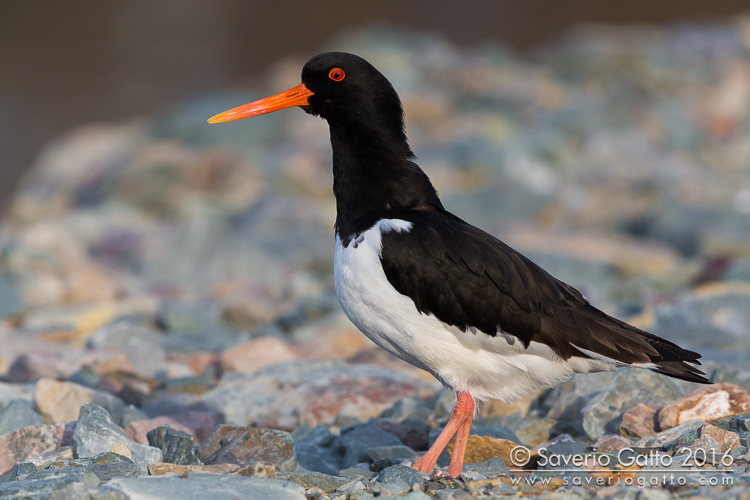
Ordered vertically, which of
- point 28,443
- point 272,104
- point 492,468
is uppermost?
point 272,104

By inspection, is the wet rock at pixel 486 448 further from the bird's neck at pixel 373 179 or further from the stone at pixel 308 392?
the bird's neck at pixel 373 179

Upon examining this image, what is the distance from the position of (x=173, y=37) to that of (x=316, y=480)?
26.7 metres

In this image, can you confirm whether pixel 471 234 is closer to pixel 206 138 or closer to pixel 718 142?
pixel 206 138

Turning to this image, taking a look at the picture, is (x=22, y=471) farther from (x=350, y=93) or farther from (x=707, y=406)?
(x=707, y=406)

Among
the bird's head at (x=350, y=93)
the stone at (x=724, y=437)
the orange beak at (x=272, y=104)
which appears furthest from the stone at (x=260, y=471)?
the orange beak at (x=272, y=104)

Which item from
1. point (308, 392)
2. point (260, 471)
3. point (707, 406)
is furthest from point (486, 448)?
point (308, 392)

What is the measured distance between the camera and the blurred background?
71.6 ft

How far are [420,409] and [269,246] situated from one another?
5.03m

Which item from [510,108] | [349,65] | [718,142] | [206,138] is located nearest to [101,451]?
[349,65]

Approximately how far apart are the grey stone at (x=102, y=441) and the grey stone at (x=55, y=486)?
64 cm

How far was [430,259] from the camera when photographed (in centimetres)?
458

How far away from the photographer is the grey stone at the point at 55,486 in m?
3.51

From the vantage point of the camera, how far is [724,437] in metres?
4.11

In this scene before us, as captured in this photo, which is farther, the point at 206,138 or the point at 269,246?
the point at 206,138
